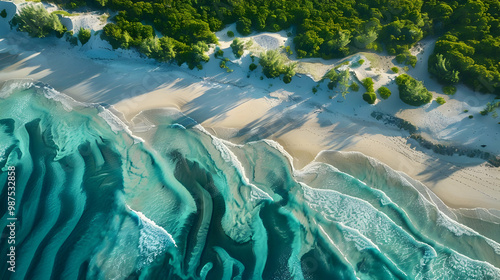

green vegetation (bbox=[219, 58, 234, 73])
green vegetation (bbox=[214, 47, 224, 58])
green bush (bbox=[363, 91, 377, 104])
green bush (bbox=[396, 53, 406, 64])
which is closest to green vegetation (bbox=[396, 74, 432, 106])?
green bush (bbox=[396, 53, 406, 64])

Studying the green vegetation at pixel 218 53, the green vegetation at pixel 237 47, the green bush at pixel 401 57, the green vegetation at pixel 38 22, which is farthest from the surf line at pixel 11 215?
the green bush at pixel 401 57

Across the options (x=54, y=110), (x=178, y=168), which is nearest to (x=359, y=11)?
(x=178, y=168)

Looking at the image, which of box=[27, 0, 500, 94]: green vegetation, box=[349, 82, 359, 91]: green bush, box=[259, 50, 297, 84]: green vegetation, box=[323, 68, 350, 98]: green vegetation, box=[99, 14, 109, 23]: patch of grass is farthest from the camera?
box=[99, 14, 109, 23]: patch of grass

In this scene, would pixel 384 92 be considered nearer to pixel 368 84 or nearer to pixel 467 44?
pixel 368 84

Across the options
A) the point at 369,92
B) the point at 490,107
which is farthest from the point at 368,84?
the point at 490,107

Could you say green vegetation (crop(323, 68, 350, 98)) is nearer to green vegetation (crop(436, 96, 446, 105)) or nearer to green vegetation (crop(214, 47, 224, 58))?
green vegetation (crop(436, 96, 446, 105))

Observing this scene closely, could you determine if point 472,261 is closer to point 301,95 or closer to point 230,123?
point 301,95

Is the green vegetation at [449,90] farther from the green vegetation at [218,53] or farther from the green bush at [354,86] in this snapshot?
the green vegetation at [218,53]

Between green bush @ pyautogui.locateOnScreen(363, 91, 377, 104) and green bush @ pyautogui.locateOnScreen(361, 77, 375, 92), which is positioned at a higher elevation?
green bush @ pyautogui.locateOnScreen(361, 77, 375, 92)
